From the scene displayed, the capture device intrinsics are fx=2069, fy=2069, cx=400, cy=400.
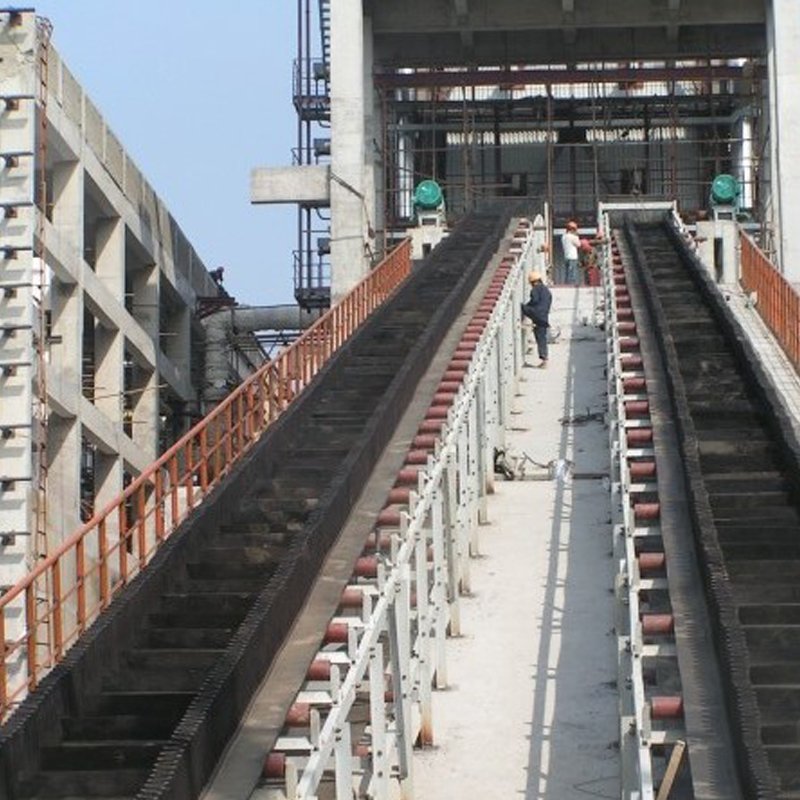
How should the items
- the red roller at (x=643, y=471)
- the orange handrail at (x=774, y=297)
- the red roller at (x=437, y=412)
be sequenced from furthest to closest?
1. the orange handrail at (x=774, y=297)
2. the red roller at (x=437, y=412)
3. the red roller at (x=643, y=471)

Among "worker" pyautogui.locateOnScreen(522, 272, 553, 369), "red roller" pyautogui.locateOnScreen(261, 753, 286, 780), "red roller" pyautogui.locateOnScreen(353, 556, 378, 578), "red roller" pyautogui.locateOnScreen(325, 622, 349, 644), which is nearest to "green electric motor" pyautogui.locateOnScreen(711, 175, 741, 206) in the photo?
"worker" pyautogui.locateOnScreen(522, 272, 553, 369)

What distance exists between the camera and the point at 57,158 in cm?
3064

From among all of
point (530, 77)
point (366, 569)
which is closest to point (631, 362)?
point (366, 569)

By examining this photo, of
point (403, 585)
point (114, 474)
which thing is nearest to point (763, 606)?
point (403, 585)

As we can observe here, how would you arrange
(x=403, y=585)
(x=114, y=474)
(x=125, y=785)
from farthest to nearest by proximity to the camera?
(x=114, y=474), (x=403, y=585), (x=125, y=785)

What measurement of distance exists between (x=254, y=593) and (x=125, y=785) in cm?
322

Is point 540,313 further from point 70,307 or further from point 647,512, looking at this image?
point 647,512

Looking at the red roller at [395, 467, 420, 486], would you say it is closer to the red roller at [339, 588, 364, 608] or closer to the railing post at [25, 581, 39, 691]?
the red roller at [339, 588, 364, 608]

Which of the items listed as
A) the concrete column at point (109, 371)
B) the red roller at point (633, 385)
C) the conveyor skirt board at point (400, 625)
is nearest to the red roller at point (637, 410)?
the red roller at point (633, 385)

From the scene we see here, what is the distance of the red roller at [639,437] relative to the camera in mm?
19078

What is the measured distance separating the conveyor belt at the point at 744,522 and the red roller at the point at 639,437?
0.31m

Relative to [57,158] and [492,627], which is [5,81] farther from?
[492,627]

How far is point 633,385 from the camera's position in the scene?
21672 millimetres

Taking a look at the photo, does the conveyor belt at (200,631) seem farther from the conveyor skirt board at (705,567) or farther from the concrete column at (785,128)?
the concrete column at (785,128)
